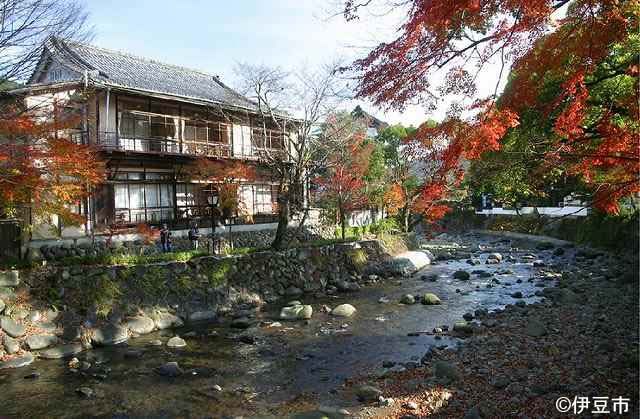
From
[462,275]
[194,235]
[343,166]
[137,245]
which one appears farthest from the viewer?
[343,166]

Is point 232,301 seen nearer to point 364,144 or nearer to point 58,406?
point 58,406

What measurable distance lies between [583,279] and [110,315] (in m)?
17.7

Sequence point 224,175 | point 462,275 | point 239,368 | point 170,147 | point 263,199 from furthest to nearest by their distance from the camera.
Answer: point 263,199 < point 170,147 < point 224,175 < point 462,275 < point 239,368

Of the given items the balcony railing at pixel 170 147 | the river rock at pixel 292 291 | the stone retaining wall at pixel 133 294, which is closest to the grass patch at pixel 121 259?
the stone retaining wall at pixel 133 294

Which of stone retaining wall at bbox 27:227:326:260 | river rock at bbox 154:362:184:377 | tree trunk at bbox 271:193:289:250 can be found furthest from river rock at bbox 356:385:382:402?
tree trunk at bbox 271:193:289:250

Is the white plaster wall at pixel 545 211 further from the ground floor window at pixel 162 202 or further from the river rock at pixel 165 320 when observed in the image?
the river rock at pixel 165 320

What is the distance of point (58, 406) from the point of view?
27.3 ft

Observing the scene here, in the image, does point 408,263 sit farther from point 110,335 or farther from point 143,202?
point 110,335

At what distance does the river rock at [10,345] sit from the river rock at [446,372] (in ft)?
32.9

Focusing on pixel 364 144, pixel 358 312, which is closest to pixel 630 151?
pixel 358 312

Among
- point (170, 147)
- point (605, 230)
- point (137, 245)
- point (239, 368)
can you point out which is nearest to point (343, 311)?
point (239, 368)

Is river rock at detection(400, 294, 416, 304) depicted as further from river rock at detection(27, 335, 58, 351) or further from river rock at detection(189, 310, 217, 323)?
river rock at detection(27, 335, 58, 351)

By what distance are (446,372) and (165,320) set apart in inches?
355

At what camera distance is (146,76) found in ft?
76.0
